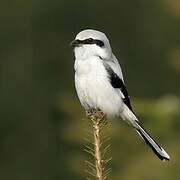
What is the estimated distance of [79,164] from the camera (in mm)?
6074

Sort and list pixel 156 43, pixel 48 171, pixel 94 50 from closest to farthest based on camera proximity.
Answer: pixel 94 50 → pixel 48 171 → pixel 156 43

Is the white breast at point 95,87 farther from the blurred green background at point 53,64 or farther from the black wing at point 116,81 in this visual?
the blurred green background at point 53,64

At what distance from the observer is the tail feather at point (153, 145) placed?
435cm

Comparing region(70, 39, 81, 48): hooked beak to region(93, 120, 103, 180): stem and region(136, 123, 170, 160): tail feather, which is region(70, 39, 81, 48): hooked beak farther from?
region(93, 120, 103, 180): stem

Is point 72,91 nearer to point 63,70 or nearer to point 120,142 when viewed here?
point 63,70

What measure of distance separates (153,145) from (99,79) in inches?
16.5

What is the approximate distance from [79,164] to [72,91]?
98.6 inches

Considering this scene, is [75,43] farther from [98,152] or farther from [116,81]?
[98,152]

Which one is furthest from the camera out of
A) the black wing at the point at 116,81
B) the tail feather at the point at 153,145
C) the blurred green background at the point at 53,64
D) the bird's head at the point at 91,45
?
the blurred green background at the point at 53,64

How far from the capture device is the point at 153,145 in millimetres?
4590

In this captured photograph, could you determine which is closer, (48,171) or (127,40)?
(48,171)

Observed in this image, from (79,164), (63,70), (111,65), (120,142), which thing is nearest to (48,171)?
(63,70)

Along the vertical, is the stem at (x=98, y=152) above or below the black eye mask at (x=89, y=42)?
below

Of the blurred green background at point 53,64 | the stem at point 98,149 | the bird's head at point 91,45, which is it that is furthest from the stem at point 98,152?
the blurred green background at point 53,64
